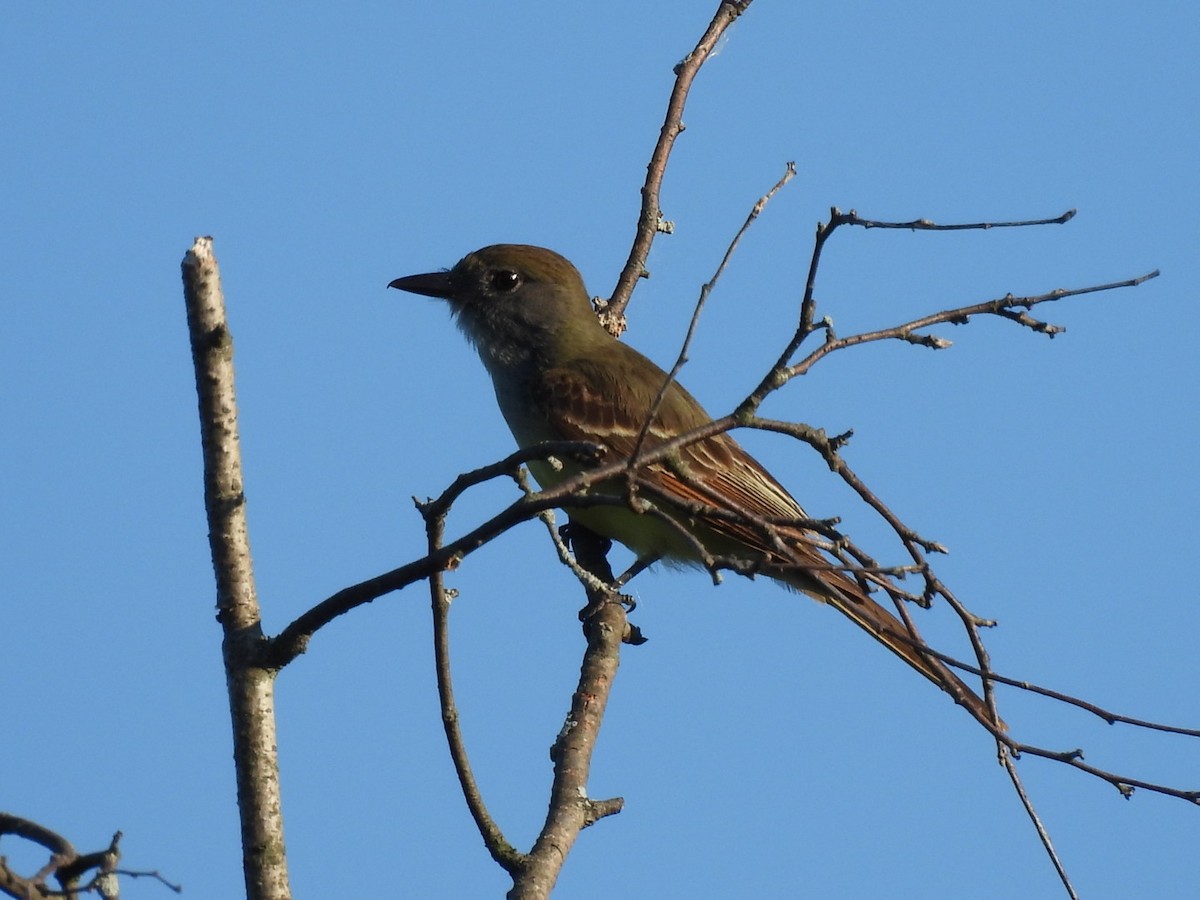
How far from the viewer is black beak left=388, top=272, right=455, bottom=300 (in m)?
9.66

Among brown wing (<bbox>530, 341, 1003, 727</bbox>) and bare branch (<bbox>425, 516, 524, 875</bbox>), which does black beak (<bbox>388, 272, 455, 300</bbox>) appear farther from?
bare branch (<bbox>425, 516, 524, 875</bbox>)

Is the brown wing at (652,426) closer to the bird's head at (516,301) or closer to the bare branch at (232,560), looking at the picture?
the bird's head at (516,301)

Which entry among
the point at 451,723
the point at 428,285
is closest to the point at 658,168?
the point at 428,285

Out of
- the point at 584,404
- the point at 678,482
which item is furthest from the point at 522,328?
the point at 678,482

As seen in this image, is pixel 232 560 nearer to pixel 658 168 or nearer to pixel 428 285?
pixel 658 168

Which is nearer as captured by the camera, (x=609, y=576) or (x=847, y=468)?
(x=847, y=468)

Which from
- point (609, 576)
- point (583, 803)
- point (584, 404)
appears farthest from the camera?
point (584, 404)

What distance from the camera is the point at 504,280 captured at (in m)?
9.58

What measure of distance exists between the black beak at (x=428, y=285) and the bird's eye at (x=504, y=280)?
273 millimetres

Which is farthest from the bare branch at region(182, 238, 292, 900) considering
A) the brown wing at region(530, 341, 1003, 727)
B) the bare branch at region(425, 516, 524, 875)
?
the brown wing at region(530, 341, 1003, 727)

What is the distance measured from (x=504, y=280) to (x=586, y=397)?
1.33 metres

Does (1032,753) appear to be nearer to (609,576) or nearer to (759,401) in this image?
(759,401)

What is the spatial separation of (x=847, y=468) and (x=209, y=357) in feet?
5.98

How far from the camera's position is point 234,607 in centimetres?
450
